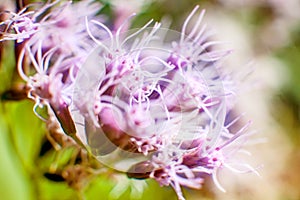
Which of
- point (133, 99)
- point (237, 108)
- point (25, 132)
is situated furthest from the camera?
point (237, 108)

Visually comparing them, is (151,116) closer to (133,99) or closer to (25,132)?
(133,99)

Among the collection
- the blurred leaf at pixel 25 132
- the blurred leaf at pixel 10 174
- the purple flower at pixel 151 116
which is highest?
the purple flower at pixel 151 116

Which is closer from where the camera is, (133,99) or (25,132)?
(133,99)

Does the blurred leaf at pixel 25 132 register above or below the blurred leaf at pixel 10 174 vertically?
above

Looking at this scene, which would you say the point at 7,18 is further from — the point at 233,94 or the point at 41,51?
the point at 233,94

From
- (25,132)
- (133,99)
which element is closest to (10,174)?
(25,132)
